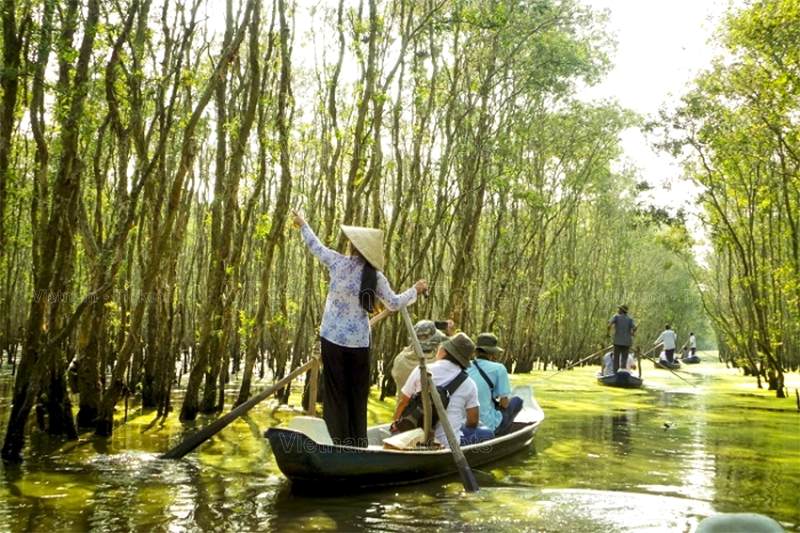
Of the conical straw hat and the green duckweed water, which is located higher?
the conical straw hat

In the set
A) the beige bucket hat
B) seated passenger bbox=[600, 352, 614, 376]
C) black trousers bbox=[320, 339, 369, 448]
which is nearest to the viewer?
black trousers bbox=[320, 339, 369, 448]

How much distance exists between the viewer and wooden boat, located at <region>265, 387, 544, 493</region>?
6668 millimetres

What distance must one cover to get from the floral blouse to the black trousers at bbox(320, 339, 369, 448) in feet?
0.27

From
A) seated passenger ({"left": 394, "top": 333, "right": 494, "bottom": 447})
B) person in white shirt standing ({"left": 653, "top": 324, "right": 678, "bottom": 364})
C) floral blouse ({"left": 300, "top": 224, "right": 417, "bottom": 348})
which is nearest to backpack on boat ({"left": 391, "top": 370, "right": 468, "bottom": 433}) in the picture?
seated passenger ({"left": 394, "top": 333, "right": 494, "bottom": 447})

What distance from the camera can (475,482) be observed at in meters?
7.41

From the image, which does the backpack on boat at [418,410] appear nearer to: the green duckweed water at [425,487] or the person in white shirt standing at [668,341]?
the green duckweed water at [425,487]

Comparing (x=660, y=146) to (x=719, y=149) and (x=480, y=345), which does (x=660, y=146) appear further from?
(x=480, y=345)

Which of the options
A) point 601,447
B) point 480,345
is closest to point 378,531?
point 480,345

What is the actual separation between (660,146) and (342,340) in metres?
16.5

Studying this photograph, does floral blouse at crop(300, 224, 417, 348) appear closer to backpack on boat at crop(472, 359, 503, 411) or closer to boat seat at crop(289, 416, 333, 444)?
boat seat at crop(289, 416, 333, 444)

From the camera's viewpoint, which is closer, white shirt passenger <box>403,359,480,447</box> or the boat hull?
the boat hull

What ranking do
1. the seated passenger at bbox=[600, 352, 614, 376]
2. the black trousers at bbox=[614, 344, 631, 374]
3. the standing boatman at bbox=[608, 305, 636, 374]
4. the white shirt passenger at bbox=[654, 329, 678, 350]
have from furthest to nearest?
the white shirt passenger at bbox=[654, 329, 678, 350], the seated passenger at bbox=[600, 352, 614, 376], the black trousers at bbox=[614, 344, 631, 374], the standing boatman at bbox=[608, 305, 636, 374]

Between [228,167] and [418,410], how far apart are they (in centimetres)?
1120

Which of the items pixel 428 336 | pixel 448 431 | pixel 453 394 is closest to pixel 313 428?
pixel 448 431
